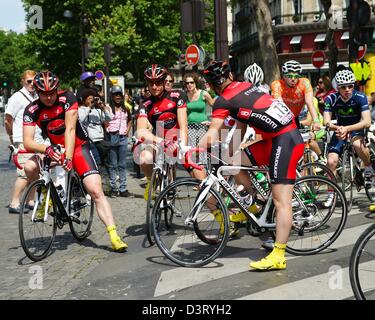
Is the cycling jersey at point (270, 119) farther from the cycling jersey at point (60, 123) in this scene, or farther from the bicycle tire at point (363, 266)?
the cycling jersey at point (60, 123)

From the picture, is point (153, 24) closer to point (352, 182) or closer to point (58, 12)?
point (58, 12)

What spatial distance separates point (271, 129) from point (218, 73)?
2.25ft

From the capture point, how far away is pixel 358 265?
4.27m

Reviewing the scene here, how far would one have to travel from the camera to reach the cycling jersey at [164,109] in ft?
24.7

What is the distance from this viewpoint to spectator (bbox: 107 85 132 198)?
11.2 meters

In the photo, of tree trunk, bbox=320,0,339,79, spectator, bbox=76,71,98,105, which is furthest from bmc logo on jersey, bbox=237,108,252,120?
tree trunk, bbox=320,0,339,79

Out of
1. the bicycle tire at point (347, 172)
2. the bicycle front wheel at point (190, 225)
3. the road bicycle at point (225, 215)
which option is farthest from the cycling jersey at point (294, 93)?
the bicycle front wheel at point (190, 225)

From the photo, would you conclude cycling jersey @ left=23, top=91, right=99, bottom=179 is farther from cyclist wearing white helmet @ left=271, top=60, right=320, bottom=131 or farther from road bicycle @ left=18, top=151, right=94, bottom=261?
cyclist wearing white helmet @ left=271, top=60, right=320, bottom=131

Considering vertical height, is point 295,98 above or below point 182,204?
above

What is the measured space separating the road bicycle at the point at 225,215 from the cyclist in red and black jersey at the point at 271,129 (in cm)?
35

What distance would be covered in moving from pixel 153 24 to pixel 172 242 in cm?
4314

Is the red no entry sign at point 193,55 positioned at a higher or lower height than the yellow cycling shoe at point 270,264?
higher

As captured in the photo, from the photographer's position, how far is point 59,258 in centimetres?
671
